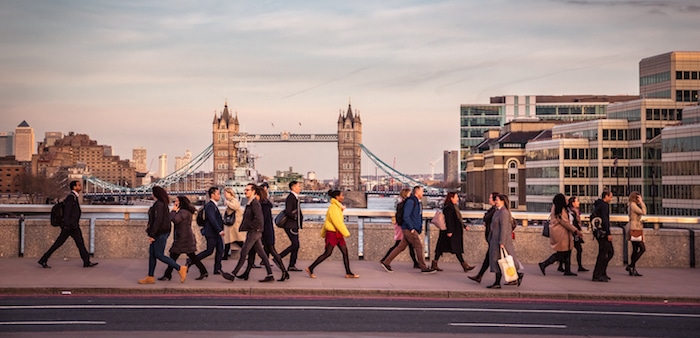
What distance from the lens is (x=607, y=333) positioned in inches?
529

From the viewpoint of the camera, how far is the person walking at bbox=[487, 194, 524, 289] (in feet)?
57.5

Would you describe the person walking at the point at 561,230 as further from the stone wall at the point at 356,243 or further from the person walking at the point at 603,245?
the stone wall at the point at 356,243

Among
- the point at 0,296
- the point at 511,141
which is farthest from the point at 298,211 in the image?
the point at 511,141

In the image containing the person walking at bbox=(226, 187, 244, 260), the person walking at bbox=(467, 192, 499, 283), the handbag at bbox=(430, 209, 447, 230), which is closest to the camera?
the person walking at bbox=(467, 192, 499, 283)

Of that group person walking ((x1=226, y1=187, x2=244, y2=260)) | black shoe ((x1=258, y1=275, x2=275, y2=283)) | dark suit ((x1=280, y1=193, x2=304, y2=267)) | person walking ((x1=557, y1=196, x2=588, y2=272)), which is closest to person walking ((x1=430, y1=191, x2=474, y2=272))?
person walking ((x1=557, y1=196, x2=588, y2=272))

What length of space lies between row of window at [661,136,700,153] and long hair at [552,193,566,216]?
198 ft

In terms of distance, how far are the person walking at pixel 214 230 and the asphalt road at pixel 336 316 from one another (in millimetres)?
2499

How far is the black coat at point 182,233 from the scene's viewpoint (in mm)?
18047

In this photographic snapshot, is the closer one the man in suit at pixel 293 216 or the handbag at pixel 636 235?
the man in suit at pixel 293 216

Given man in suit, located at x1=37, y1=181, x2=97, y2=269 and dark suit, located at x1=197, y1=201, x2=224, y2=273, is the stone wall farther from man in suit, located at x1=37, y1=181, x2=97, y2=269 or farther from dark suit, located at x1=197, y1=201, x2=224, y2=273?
dark suit, located at x1=197, y1=201, x2=224, y2=273

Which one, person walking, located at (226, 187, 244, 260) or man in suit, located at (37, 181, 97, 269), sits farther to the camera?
person walking, located at (226, 187, 244, 260)

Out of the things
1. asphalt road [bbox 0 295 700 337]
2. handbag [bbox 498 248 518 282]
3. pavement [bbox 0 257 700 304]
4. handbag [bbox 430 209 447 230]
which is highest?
handbag [bbox 430 209 447 230]

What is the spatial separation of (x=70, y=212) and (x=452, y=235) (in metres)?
7.96

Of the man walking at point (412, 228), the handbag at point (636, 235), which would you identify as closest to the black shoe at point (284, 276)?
the man walking at point (412, 228)
